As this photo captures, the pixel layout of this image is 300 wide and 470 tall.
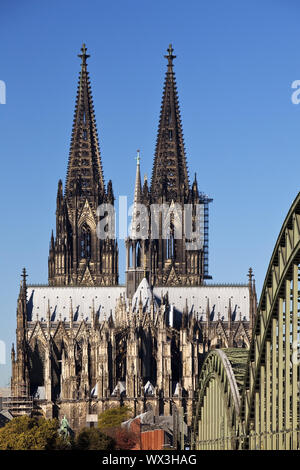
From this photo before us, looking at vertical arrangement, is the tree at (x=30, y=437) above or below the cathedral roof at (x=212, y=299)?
below

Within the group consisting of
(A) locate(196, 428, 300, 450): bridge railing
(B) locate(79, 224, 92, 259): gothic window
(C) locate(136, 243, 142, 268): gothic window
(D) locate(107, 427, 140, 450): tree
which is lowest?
(D) locate(107, 427, 140, 450): tree

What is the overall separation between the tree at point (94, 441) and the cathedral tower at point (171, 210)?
153 feet

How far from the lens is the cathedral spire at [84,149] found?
17712 cm

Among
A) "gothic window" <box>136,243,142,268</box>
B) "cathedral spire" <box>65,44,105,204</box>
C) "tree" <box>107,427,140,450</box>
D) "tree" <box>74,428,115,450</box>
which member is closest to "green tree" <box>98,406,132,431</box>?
"tree" <box>107,427,140,450</box>

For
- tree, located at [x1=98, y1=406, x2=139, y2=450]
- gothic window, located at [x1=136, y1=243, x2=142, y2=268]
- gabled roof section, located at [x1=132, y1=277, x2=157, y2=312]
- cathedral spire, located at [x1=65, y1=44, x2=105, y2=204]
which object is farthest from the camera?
cathedral spire, located at [x1=65, y1=44, x2=105, y2=204]

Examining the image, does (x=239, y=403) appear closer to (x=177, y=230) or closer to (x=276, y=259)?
(x=276, y=259)

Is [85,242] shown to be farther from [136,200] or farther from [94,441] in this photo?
[94,441]

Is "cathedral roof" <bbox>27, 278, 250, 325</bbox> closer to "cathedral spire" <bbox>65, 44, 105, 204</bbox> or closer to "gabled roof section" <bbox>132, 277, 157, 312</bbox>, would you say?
"gabled roof section" <bbox>132, 277, 157, 312</bbox>

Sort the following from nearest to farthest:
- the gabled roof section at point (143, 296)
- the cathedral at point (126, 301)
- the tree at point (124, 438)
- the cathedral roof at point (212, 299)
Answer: the tree at point (124, 438) < the cathedral at point (126, 301) < the gabled roof section at point (143, 296) < the cathedral roof at point (212, 299)

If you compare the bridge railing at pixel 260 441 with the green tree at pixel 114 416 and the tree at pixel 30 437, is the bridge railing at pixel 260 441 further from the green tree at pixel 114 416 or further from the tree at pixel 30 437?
the green tree at pixel 114 416

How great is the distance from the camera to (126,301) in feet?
520

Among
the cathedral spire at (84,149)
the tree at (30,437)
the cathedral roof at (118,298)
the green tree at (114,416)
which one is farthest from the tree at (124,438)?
the cathedral spire at (84,149)

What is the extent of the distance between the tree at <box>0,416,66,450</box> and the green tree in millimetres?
10273

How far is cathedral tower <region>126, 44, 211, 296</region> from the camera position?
171m
